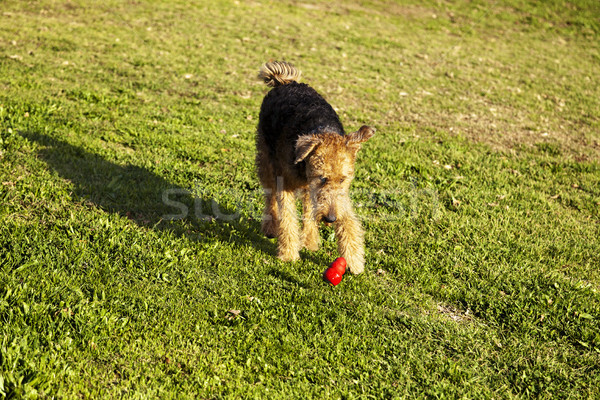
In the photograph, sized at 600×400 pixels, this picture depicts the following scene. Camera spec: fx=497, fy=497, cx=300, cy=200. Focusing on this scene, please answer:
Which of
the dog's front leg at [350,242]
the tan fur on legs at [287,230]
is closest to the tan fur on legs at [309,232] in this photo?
the tan fur on legs at [287,230]

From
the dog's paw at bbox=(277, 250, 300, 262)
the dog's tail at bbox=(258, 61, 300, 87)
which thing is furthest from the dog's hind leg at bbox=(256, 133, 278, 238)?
the dog's tail at bbox=(258, 61, 300, 87)

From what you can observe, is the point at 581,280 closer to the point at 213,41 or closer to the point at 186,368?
the point at 186,368

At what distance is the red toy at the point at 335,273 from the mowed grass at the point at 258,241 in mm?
135

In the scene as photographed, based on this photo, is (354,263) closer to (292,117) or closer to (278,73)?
(292,117)

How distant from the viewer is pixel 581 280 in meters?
5.28

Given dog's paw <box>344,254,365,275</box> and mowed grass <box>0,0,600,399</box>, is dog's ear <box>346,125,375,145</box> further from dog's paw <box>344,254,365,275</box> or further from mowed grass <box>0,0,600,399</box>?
mowed grass <box>0,0,600,399</box>

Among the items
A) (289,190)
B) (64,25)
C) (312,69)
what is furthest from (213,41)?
(289,190)

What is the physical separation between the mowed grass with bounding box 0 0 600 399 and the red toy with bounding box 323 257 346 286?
0.44 ft

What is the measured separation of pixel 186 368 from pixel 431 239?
3401mm

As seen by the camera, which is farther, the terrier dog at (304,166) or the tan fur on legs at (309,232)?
the tan fur on legs at (309,232)

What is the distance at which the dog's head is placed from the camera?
4695mm

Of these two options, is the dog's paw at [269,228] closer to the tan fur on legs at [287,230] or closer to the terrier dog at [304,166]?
the terrier dog at [304,166]

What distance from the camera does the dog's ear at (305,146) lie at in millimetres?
4598

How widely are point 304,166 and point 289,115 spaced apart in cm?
70
